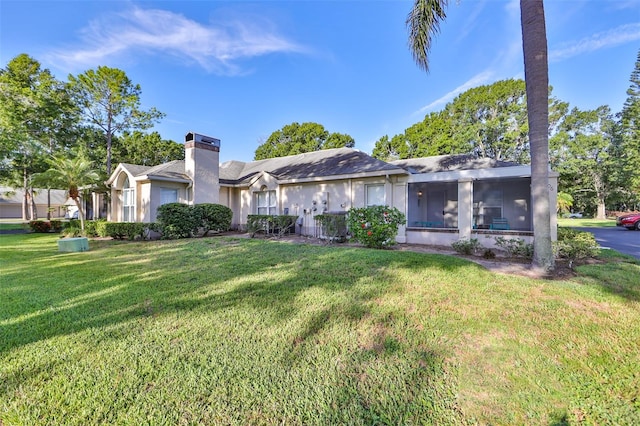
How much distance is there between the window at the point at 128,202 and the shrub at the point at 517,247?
17059 mm

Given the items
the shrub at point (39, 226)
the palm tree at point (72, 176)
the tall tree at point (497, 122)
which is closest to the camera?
the palm tree at point (72, 176)

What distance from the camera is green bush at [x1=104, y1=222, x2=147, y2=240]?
1279cm

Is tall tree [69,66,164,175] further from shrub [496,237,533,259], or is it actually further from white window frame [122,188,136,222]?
shrub [496,237,533,259]

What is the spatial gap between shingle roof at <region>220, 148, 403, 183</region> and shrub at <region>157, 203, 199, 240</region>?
173 inches

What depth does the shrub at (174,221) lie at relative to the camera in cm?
1251

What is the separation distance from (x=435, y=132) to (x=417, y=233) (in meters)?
24.4

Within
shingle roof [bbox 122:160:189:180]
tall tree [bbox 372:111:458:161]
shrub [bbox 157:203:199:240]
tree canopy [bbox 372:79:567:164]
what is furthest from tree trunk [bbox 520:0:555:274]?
tall tree [bbox 372:111:458:161]

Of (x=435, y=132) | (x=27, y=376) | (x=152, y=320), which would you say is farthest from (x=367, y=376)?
(x=435, y=132)

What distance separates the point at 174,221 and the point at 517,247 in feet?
43.4

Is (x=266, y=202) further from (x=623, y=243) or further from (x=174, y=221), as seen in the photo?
(x=623, y=243)

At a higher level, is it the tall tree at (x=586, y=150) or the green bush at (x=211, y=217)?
the tall tree at (x=586, y=150)

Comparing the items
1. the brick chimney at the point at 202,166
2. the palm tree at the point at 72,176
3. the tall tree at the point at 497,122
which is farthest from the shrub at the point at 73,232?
the tall tree at the point at 497,122

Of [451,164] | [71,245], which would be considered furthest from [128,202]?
[451,164]

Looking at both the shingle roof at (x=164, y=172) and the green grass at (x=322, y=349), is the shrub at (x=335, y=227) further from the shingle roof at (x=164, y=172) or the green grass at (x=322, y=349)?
the shingle roof at (x=164, y=172)
